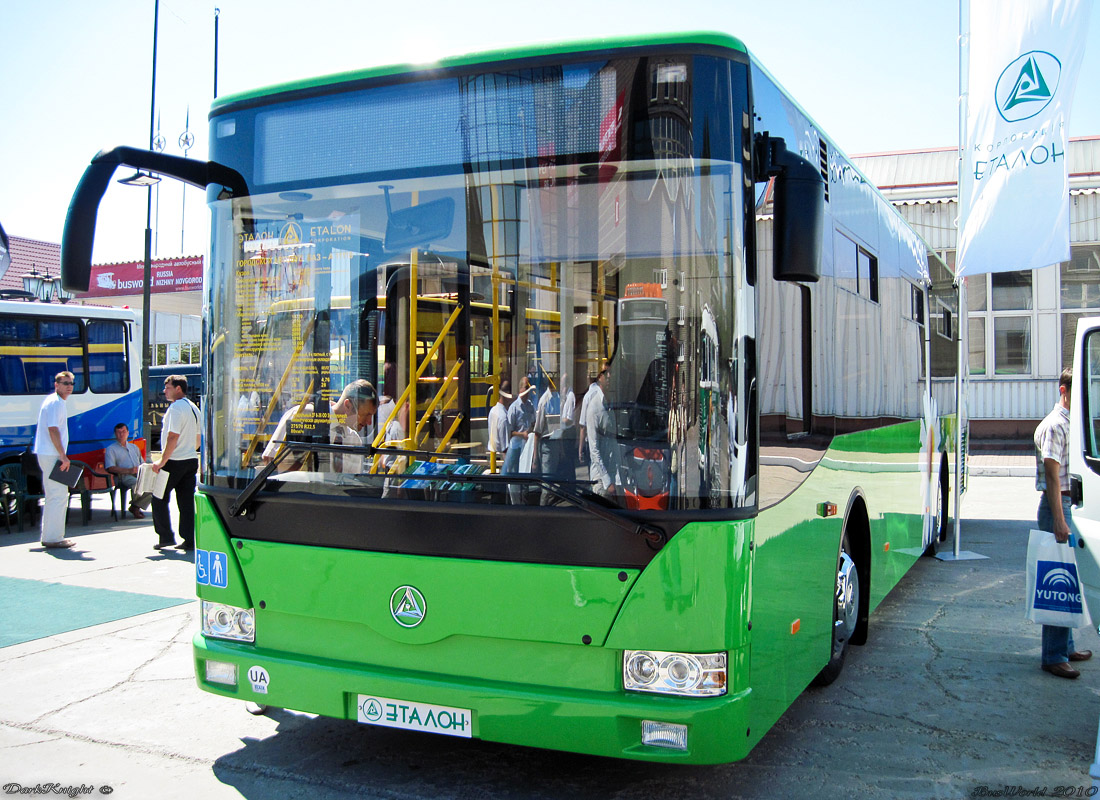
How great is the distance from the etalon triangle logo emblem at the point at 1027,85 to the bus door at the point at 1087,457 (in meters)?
5.29

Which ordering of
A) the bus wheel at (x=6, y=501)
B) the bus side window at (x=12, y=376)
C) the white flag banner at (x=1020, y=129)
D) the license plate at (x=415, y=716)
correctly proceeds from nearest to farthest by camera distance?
the license plate at (x=415, y=716) → the white flag banner at (x=1020, y=129) → the bus wheel at (x=6, y=501) → the bus side window at (x=12, y=376)

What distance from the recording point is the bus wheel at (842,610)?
541 cm

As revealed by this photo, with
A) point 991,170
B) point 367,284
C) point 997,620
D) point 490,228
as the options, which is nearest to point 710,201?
point 490,228

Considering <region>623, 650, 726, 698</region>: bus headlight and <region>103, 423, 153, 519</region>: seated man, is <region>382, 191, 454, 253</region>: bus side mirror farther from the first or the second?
<region>103, 423, 153, 519</region>: seated man

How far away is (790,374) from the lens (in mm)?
4086

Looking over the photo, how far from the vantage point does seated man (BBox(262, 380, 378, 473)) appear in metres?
3.74

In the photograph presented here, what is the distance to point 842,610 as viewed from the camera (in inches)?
219

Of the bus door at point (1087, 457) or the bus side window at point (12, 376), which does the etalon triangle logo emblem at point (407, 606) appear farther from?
the bus side window at point (12, 376)

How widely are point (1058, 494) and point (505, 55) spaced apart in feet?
13.5

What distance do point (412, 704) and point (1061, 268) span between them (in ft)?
80.6

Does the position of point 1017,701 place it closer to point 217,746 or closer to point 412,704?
point 412,704

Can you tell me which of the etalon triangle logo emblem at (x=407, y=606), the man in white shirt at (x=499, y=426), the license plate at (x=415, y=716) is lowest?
the license plate at (x=415, y=716)
